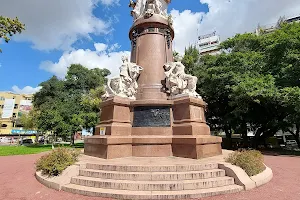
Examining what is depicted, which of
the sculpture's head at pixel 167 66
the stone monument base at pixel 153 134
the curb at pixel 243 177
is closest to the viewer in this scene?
the curb at pixel 243 177

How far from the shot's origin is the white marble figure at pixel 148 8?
11602 mm

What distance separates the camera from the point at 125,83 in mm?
10227

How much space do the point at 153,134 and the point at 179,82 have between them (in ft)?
8.74

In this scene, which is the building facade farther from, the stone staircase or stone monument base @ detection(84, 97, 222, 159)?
the stone staircase

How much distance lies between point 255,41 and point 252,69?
406 centimetres

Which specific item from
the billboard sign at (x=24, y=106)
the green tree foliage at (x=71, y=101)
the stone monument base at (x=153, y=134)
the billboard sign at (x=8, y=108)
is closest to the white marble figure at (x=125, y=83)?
the stone monument base at (x=153, y=134)

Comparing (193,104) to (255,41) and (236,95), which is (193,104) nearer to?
(236,95)

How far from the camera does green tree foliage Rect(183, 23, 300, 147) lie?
52.9 ft

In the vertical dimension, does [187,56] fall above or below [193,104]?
above

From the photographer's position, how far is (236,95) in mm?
17703

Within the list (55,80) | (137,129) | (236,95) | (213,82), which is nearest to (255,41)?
(213,82)

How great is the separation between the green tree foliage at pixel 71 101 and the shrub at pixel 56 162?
64.7 ft

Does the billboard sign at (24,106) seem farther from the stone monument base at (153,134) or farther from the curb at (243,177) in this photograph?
the curb at (243,177)

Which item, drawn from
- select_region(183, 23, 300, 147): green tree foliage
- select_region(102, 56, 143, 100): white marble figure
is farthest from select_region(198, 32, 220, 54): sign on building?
select_region(102, 56, 143, 100): white marble figure
